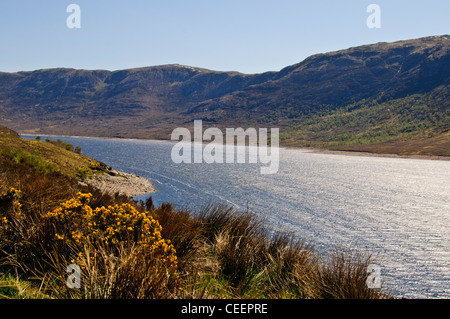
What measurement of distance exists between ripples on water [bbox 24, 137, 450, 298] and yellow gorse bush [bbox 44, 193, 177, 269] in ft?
10.7

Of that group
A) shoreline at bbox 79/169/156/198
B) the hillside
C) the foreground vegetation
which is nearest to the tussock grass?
the foreground vegetation

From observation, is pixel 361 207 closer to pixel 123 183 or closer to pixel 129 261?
pixel 123 183

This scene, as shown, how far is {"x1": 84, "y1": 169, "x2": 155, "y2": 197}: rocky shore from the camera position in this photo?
3739cm

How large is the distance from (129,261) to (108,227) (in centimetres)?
168

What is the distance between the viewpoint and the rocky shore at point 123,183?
37394 mm

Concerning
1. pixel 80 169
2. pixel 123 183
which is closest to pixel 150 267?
pixel 80 169

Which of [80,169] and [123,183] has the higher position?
[80,169]

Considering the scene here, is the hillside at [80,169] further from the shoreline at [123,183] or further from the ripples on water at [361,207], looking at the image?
the ripples on water at [361,207]

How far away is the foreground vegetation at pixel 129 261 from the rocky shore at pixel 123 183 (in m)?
30.1

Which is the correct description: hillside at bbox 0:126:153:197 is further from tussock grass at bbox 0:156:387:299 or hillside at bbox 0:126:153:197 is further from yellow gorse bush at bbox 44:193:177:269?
yellow gorse bush at bbox 44:193:177:269

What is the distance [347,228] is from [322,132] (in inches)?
5354

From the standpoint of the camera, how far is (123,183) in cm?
4122

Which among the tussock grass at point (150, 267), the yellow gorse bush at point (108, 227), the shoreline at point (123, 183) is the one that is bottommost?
the shoreline at point (123, 183)

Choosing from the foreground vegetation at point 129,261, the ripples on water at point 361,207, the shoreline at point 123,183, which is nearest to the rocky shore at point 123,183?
the shoreline at point 123,183
